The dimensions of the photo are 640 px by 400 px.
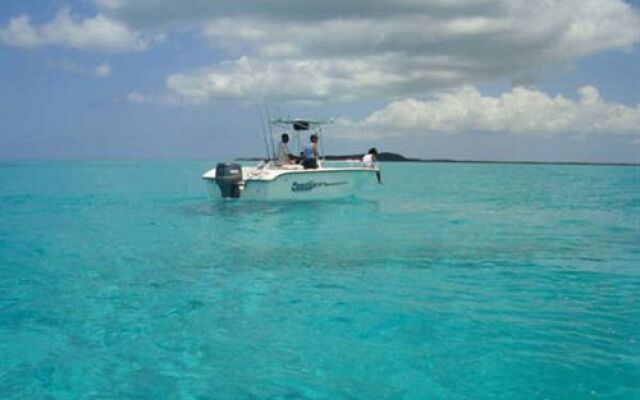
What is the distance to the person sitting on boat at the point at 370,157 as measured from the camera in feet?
78.7

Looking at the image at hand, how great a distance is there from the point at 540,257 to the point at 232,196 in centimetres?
1250

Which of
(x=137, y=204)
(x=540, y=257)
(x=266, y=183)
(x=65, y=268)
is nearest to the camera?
(x=65, y=268)

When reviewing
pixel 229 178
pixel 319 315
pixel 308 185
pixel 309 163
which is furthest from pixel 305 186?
pixel 319 315

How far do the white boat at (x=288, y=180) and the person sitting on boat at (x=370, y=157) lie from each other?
8 centimetres

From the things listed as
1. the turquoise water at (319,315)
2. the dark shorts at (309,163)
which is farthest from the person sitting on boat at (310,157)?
the turquoise water at (319,315)

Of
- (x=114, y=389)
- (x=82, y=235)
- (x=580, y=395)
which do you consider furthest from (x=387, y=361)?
(x=82, y=235)

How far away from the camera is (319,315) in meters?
7.79

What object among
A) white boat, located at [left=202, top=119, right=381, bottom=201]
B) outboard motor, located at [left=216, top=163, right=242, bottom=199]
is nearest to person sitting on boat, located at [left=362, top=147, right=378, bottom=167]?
white boat, located at [left=202, top=119, right=381, bottom=201]

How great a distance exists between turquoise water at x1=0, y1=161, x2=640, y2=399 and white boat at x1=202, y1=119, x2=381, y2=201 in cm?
598

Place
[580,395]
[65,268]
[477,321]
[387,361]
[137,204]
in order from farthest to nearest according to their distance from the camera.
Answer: [137,204] < [65,268] < [477,321] < [387,361] < [580,395]

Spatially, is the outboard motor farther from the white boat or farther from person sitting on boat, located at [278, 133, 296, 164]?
person sitting on boat, located at [278, 133, 296, 164]

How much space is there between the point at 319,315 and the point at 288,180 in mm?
14200

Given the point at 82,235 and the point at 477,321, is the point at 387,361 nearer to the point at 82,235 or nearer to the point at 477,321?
the point at 477,321

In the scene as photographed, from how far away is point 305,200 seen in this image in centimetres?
2267
